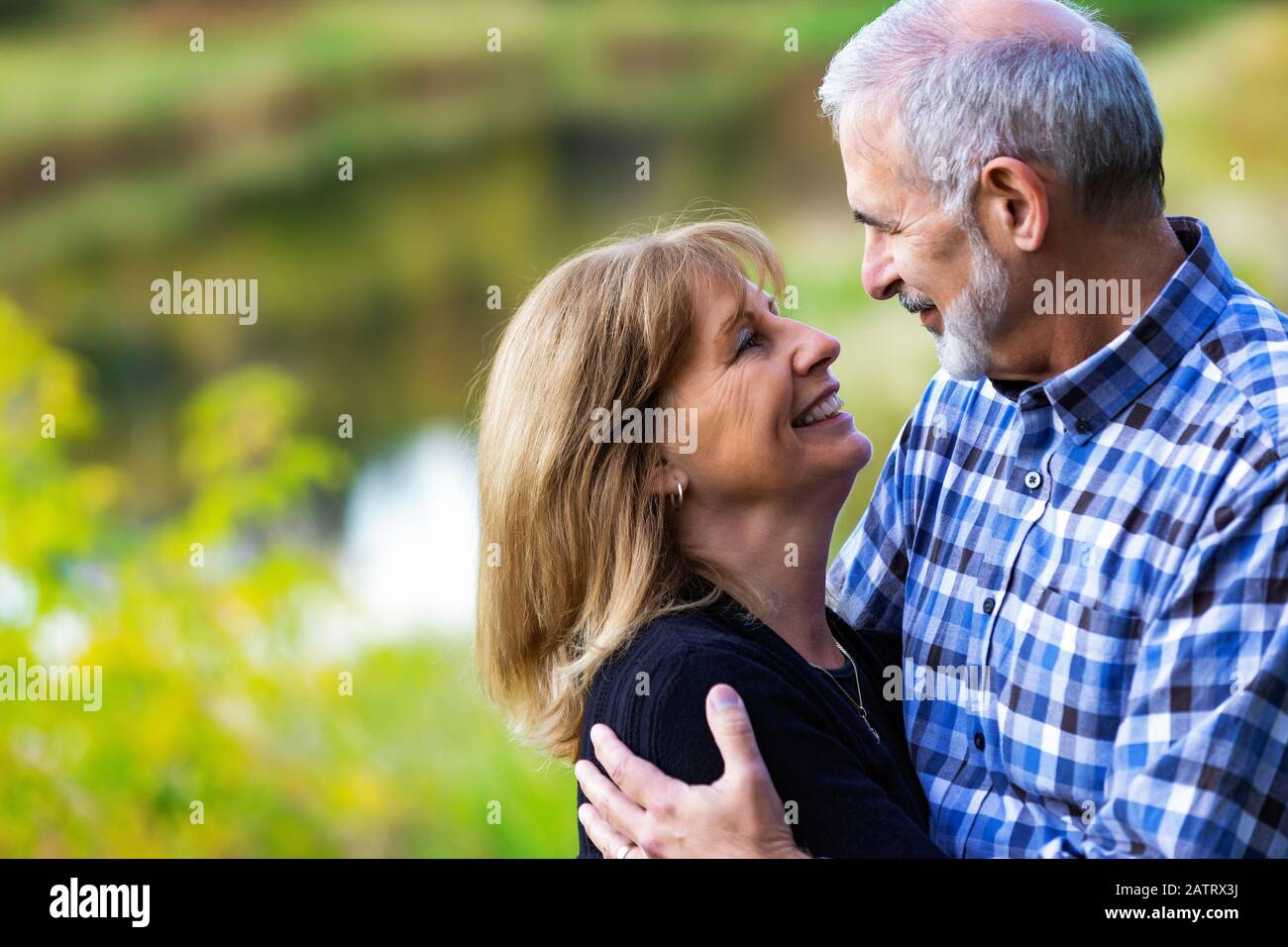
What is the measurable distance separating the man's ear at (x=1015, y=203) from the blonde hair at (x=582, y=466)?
328 millimetres

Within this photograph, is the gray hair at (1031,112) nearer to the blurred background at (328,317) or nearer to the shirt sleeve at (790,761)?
the shirt sleeve at (790,761)

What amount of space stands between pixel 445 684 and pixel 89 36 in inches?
146

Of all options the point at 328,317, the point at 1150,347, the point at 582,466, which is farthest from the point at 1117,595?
the point at 328,317

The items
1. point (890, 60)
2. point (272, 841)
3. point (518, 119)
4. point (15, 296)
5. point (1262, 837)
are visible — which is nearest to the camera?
point (1262, 837)

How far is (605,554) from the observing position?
1.85 meters

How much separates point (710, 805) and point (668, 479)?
47 cm

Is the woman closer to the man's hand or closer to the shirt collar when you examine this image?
the man's hand

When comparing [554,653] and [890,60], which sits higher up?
[890,60]

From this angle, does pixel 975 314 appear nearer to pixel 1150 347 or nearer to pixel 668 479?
pixel 1150 347

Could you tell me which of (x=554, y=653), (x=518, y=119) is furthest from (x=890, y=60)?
(x=518, y=119)

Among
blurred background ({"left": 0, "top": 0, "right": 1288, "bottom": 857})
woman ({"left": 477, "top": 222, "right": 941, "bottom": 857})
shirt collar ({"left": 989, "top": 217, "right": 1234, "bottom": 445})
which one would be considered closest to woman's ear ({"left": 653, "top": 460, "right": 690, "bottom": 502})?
woman ({"left": 477, "top": 222, "right": 941, "bottom": 857})

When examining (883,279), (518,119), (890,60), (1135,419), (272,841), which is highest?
(518,119)

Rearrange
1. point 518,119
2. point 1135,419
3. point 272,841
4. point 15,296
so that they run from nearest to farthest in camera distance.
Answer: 1. point 1135,419
2. point 272,841
3. point 15,296
4. point 518,119

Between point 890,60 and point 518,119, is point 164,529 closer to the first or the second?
point 890,60
